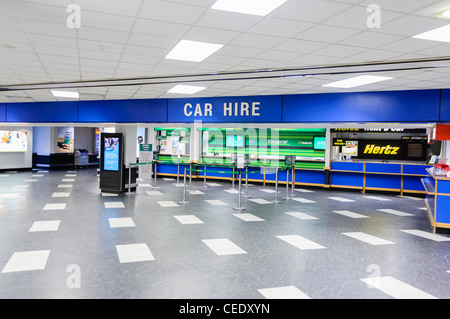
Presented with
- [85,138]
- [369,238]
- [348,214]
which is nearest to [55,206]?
[369,238]

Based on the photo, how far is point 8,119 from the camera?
8.47 metres

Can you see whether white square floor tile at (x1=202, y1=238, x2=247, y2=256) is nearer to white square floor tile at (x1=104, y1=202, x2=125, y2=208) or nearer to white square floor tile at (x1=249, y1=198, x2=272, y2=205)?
white square floor tile at (x1=104, y1=202, x2=125, y2=208)

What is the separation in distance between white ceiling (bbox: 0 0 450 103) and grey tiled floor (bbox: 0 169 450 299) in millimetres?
2584

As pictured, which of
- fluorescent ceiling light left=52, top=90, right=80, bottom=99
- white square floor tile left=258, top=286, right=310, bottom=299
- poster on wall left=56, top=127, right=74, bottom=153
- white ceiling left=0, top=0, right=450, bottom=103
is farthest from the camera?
poster on wall left=56, top=127, right=74, bottom=153

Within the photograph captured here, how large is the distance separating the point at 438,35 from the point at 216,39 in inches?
99.3

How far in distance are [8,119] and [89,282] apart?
23.0 ft

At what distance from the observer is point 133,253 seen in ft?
13.8

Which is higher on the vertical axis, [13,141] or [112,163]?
[13,141]

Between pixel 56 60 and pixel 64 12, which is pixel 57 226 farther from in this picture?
pixel 64 12

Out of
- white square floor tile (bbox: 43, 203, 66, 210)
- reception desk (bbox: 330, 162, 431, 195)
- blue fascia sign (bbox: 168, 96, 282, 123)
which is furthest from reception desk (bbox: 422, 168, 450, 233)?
white square floor tile (bbox: 43, 203, 66, 210)

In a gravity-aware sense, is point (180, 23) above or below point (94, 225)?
above

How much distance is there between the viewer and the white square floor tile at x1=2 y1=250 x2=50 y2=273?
11.7ft

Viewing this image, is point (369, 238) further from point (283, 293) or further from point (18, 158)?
point (18, 158)
